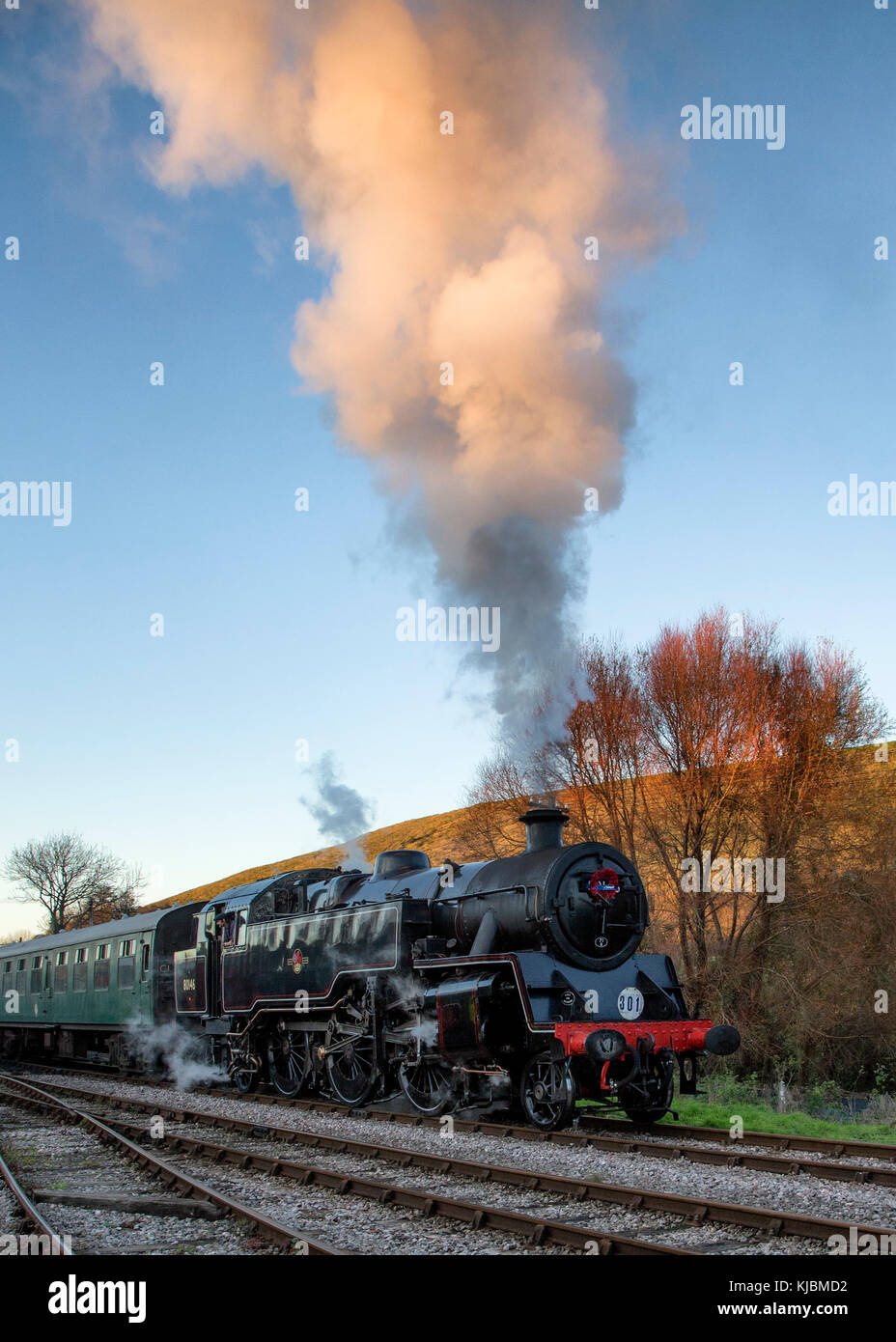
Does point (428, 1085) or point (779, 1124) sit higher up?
point (428, 1085)

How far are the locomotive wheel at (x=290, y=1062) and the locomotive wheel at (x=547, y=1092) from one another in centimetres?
479

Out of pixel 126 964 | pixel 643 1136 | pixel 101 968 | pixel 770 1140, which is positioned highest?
pixel 126 964

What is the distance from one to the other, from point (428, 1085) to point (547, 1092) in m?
2.62

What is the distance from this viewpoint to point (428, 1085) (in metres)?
13.5

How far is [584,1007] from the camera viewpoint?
11.5 m

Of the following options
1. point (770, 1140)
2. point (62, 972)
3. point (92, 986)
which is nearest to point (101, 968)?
point (92, 986)

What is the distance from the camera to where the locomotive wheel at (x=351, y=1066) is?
559 inches

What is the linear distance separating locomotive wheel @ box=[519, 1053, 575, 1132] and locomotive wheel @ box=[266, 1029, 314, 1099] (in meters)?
4.79

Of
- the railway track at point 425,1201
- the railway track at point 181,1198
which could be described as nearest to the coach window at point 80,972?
the railway track at point 181,1198

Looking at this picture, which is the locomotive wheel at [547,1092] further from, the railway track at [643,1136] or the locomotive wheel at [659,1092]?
the locomotive wheel at [659,1092]

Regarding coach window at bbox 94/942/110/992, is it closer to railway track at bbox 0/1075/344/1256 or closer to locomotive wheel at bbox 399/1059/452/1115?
railway track at bbox 0/1075/344/1256

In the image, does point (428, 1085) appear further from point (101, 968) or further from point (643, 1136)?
point (101, 968)

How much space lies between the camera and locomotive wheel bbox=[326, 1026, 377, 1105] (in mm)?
14203
